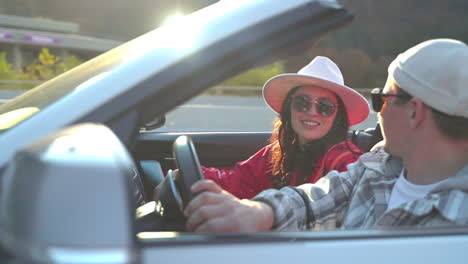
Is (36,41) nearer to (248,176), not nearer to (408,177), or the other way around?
(248,176)

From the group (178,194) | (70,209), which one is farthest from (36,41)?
(70,209)

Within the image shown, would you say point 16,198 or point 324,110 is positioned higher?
point 16,198

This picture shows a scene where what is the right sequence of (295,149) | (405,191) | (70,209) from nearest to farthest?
(70,209) < (405,191) < (295,149)

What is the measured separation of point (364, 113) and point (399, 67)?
1.40 meters

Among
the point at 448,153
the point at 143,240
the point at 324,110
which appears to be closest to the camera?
the point at 143,240

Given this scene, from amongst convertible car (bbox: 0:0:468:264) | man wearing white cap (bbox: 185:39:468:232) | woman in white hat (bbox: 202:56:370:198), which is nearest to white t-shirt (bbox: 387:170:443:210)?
man wearing white cap (bbox: 185:39:468:232)

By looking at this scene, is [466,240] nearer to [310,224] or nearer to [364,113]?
[310,224]

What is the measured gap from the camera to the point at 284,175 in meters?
2.82

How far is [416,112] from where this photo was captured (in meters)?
1.57

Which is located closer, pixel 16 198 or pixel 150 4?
pixel 16 198

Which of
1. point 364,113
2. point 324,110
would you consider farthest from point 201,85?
point 364,113

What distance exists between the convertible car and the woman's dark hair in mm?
1530

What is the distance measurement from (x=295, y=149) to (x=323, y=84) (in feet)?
1.37

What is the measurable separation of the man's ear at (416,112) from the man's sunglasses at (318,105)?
120 cm
